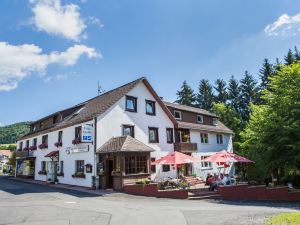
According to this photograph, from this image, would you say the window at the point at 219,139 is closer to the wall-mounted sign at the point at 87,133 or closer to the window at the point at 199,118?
the window at the point at 199,118

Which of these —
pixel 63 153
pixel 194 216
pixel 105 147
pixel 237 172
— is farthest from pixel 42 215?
pixel 237 172

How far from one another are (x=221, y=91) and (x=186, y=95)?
312 inches

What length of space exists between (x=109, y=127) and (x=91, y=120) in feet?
5.64

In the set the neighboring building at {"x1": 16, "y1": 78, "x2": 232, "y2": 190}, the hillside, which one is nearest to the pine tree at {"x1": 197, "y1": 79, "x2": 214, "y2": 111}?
the neighboring building at {"x1": 16, "y1": 78, "x2": 232, "y2": 190}

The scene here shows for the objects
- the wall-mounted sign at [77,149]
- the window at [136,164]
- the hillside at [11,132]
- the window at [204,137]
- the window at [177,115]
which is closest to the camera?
the window at [136,164]

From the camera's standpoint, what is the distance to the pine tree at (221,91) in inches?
2554

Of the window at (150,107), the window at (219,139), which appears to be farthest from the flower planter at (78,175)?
the window at (219,139)

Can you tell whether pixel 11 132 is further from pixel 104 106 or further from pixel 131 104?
pixel 104 106

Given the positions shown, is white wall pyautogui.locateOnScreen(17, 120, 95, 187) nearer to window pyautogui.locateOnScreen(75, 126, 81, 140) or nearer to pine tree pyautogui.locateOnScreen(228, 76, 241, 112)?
window pyautogui.locateOnScreen(75, 126, 81, 140)

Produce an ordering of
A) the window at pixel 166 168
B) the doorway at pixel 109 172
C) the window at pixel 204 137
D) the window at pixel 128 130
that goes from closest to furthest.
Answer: the doorway at pixel 109 172
the window at pixel 128 130
the window at pixel 166 168
the window at pixel 204 137

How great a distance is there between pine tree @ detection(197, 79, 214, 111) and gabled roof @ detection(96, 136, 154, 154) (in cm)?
Result: 4385

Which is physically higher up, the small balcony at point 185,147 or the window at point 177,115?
the window at point 177,115

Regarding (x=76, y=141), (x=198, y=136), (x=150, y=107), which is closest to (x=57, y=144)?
(x=76, y=141)

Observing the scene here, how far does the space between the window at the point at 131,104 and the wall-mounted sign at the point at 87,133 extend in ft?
15.0
